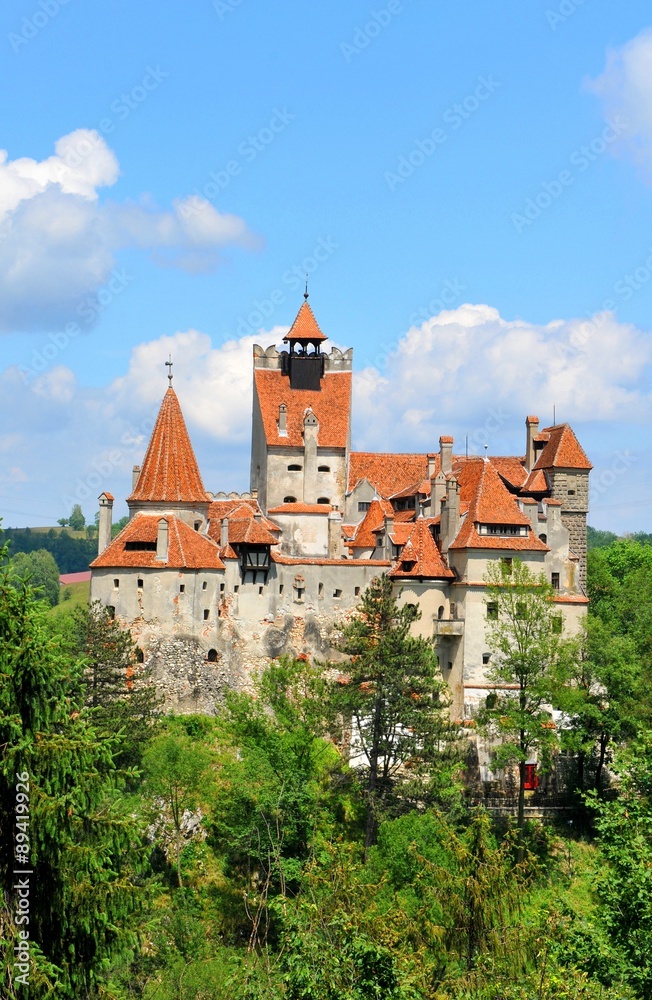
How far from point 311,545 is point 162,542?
9.84 m

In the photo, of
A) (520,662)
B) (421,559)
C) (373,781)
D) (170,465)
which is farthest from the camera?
(170,465)

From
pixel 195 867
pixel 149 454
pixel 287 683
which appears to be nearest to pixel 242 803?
pixel 195 867

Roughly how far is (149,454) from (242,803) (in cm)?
1880

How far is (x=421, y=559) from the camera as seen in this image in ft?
205

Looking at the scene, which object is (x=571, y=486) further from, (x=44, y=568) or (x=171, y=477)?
(x=44, y=568)

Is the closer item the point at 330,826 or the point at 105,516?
the point at 330,826

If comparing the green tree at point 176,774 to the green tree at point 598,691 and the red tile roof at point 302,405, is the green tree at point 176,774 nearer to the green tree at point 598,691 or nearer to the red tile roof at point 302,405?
the green tree at point 598,691

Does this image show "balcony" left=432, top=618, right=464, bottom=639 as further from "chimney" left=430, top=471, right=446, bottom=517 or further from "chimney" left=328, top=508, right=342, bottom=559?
"chimney" left=328, top=508, right=342, bottom=559

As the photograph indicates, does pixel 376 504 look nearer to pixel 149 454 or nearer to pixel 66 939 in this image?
pixel 149 454

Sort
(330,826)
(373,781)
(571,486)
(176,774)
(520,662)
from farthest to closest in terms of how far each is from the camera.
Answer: (571,486) → (520,662) → (373,781) → (330,826) → (176,774)

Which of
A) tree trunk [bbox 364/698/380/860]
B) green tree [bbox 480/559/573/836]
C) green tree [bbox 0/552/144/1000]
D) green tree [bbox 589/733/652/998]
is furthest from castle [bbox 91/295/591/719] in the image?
green tree [bbox 0/552/144/1000]

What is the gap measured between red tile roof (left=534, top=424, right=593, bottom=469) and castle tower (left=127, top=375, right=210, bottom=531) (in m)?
18.6

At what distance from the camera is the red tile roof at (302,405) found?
7100 centimetres

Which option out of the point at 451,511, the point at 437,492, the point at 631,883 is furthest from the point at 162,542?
the point at 631,883
